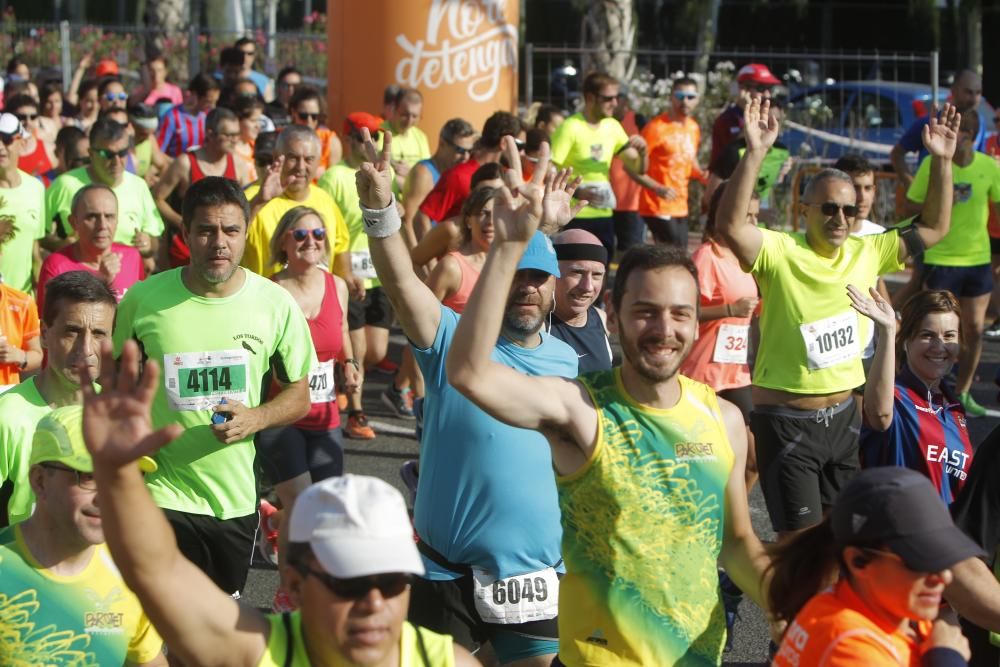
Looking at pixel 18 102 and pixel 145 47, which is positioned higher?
pixel 145 47

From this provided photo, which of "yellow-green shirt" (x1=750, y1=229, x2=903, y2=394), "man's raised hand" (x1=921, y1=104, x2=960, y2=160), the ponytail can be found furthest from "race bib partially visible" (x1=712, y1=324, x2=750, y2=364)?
the ponytail

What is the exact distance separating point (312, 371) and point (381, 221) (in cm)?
243

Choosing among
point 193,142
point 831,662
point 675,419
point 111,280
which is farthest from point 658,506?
point 193,142

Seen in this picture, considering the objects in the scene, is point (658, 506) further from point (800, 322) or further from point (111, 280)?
point (111, 280)

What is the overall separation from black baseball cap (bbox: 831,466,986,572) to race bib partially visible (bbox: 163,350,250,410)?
8.29 ft

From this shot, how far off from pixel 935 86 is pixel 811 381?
1195 cm

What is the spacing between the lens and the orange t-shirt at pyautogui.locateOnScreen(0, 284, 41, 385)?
238 inches

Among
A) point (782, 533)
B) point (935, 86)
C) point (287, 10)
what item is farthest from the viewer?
point (287, 10)

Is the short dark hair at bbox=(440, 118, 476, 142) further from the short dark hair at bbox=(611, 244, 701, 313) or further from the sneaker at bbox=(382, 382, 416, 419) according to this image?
the short dark hair at bbox=(611, 244, 701, 313)

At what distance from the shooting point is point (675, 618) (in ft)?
11.6

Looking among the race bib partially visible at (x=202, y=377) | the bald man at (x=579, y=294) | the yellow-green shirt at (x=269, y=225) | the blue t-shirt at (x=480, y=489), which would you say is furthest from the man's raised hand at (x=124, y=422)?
the yellow-green shirt at (x=269, y=225)

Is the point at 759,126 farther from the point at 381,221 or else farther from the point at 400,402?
the point at 400,402

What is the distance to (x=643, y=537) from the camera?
3.51 m

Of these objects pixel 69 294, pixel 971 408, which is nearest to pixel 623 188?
pixel 971 408
